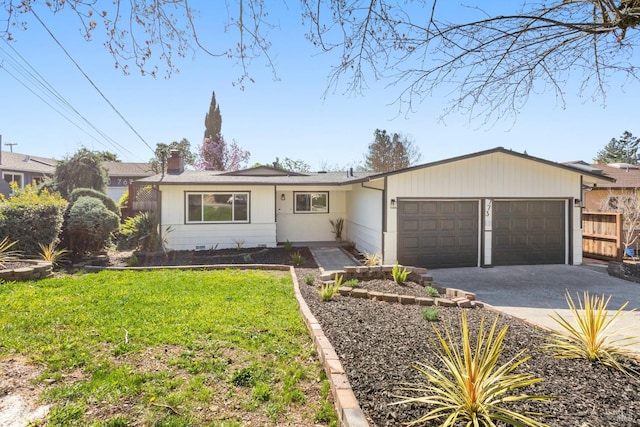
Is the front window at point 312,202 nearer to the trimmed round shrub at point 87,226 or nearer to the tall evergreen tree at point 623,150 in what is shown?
the trimmed round shrub at point 87,226

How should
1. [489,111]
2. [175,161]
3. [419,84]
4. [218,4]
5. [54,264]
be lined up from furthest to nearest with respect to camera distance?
[175,161] → [54,264] → [489,111] → [419,84] → [218,4]

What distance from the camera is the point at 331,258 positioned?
11078 millimetres

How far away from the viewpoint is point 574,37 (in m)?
3.36

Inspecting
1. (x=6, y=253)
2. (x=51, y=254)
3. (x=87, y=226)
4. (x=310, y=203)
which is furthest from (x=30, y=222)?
(x=310, y=203)

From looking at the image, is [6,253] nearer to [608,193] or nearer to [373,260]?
[373,260]

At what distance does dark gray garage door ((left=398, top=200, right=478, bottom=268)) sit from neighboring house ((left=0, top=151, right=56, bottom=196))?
21356 millimetres

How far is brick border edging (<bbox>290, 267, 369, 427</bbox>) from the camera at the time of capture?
8.02 ft

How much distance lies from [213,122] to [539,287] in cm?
3290

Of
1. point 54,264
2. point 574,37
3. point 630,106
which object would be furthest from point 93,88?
point 630,106

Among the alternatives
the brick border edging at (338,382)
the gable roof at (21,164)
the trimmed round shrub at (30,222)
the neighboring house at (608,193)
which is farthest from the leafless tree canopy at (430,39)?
the gable roof at (21,164)

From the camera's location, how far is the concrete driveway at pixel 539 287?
20.1ft

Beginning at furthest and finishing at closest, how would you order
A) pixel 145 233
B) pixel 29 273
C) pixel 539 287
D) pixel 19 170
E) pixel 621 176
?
pixel 19 170, pixel 621 176, pixel 145 233, pixel 539 287, pixel 29 273

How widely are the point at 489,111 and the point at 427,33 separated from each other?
4.12 ft

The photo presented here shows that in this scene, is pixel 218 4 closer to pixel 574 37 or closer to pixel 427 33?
pixel 427 33
